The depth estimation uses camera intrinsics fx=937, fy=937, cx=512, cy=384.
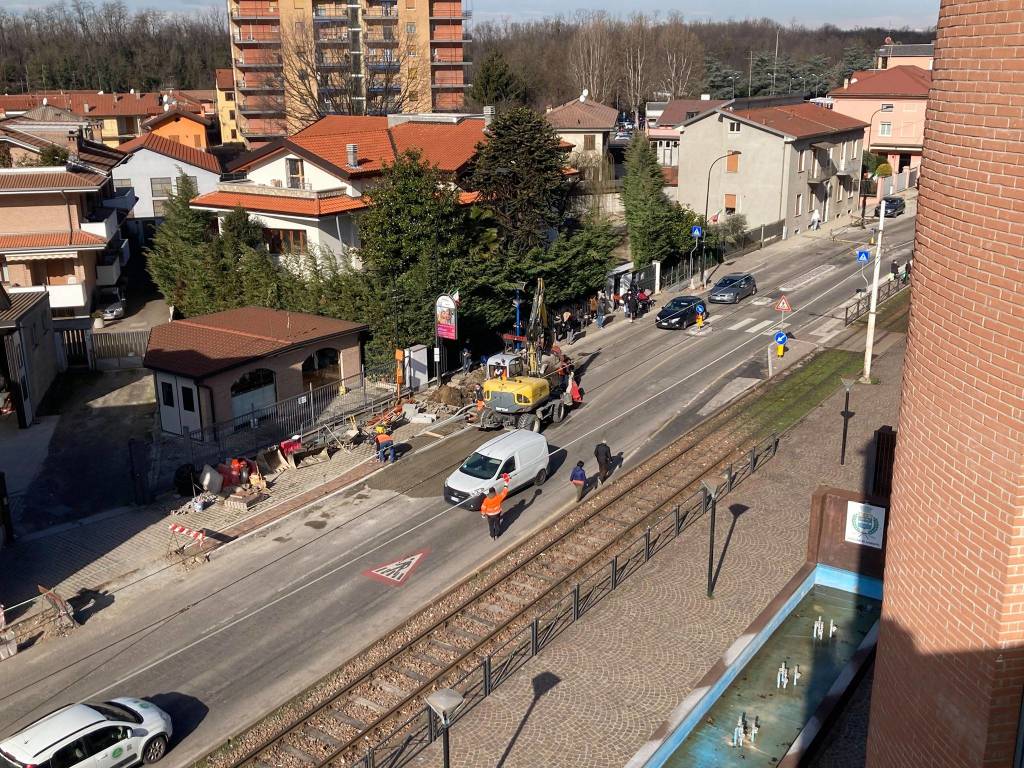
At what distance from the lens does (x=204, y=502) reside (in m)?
27.2

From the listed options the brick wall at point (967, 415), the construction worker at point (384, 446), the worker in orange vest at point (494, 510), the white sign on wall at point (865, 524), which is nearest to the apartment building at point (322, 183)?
the construction worker at point (384, 446)

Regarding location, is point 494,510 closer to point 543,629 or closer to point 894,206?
point 543,629

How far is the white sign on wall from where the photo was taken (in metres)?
19.8

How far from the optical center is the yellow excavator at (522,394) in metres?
31.6

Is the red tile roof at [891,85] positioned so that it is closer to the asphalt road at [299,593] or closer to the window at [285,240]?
the asphalt road at [299,593]

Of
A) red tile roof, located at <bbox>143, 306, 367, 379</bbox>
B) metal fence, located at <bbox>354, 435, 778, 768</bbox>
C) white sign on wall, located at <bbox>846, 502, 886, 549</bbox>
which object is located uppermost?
red tile roof, located at <bbox>143, 306, 367, 379</bbox>

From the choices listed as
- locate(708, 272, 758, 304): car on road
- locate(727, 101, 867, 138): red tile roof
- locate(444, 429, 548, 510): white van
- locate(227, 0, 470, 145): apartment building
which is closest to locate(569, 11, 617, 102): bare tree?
locate(227, 0, 470, 145): apartment building

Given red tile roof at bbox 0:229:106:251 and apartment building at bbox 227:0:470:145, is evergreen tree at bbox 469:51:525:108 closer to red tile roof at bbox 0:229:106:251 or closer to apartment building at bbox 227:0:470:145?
apartment building at bbox 227:0:470:145

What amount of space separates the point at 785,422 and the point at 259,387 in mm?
18269

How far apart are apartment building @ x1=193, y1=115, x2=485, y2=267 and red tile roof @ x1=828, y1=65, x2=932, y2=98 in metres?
44.6

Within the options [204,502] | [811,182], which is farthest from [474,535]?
[811,182]

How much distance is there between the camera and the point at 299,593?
22375mm

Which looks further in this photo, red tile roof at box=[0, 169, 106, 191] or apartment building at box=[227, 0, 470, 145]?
apartment building at box=[227, 0, 470, 145]

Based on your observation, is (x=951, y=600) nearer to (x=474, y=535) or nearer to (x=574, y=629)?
(x=574, y=629)
